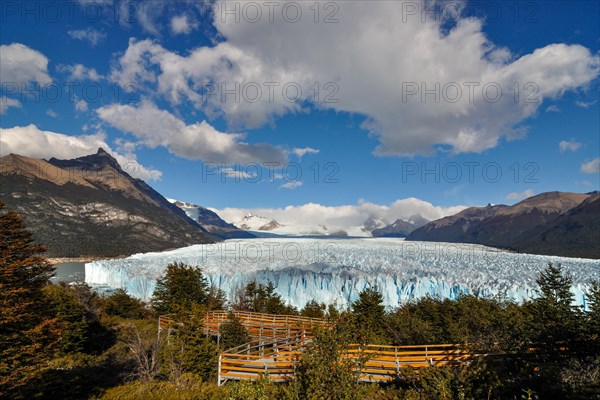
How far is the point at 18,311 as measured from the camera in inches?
551

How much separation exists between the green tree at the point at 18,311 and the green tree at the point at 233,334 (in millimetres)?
9824

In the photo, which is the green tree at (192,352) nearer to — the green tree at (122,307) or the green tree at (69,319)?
the green tree at (69,319)

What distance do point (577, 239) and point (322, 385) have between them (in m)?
180

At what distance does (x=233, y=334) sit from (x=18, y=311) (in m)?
12.2

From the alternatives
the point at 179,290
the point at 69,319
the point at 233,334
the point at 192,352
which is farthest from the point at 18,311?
the point at 179,290

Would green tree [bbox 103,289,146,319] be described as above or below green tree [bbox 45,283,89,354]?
below

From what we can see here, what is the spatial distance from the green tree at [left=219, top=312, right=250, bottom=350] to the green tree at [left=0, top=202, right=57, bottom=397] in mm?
9824

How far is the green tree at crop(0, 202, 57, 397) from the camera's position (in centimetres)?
1318

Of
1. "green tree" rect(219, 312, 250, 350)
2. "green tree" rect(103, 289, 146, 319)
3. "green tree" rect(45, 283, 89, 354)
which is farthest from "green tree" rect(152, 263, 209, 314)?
"green tree" rect(219, 312, 250, 350)

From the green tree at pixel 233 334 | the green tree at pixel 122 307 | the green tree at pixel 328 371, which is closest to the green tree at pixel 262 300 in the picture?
the green tree at pixel 122 307

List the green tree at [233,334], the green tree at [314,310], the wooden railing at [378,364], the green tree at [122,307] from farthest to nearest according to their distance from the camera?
the green tree at [122,307] < the green tree at [314,310] < the green tree at [233,334] < the wooden railing at [378,364]

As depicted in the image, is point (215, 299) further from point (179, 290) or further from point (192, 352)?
point (192, 352)

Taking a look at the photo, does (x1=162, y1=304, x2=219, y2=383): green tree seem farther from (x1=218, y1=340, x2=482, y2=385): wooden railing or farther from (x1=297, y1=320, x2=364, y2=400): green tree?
(x1=297, y1=320, x2=364, y2=400): green tree

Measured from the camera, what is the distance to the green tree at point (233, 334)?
870 inches
